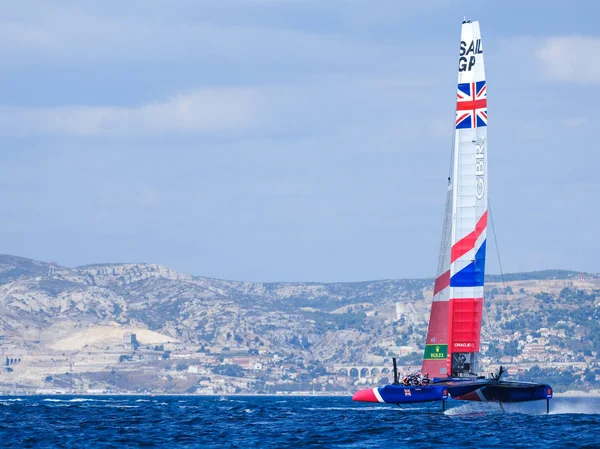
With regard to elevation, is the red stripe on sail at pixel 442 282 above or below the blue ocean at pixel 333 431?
Answer: above

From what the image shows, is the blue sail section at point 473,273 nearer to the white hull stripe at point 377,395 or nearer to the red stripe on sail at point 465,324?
the red stripe on sail at point 465,324

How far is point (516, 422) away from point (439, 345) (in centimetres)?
931

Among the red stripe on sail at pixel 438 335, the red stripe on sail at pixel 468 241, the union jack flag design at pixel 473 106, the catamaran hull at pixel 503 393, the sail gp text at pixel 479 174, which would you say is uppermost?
the union jack flag design at pixel 473 106

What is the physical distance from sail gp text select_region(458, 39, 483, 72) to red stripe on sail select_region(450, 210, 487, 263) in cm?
858

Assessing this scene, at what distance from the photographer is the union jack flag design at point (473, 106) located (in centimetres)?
7000

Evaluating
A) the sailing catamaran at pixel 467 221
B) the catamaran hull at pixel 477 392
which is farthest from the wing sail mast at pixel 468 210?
the catamaran hull at pixel 477 392

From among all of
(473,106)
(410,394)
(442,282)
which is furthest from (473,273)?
(473,106)

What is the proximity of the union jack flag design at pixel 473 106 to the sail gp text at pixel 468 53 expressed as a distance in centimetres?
106

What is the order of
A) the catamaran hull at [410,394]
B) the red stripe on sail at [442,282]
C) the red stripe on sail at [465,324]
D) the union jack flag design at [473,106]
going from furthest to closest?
the red stripe on sail at [442,282] → the red stripe on sail at [465,324] → the union jack flag design at [473,106] → the catamaran hull at [410,394]

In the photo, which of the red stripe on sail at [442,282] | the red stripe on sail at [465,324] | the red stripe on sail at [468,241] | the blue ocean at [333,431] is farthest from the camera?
the red stripe on sail at [442,282]

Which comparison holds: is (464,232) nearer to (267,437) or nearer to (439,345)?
(439,345)

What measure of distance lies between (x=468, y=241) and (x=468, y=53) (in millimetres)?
10953

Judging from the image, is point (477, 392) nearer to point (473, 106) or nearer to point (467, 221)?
point (467, 221)

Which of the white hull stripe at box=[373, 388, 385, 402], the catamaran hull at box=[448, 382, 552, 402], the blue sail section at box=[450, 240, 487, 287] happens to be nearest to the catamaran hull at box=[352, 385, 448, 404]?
the white hull stripe at box=[373, 388, 385, 402]
